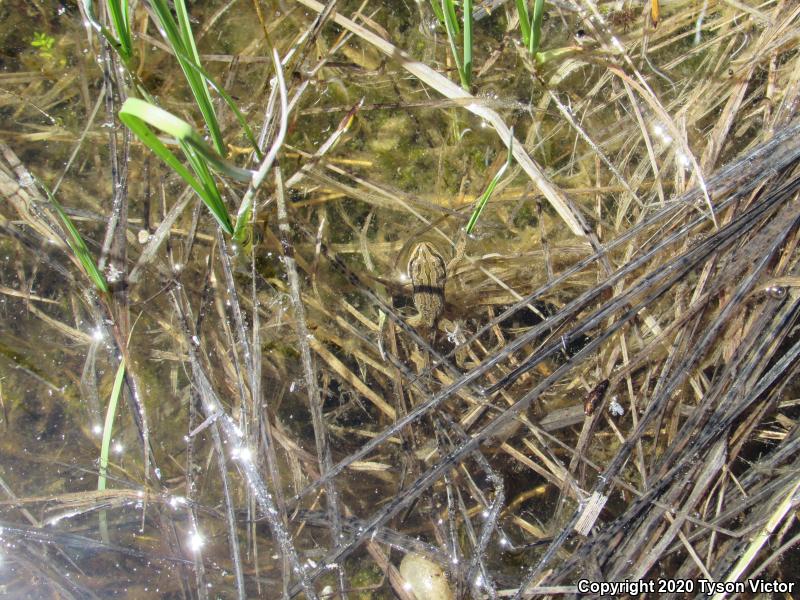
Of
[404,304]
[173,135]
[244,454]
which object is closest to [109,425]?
[244,454]

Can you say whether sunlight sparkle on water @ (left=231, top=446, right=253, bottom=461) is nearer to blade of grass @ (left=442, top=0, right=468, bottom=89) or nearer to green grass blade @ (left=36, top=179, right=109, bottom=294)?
green grass blade @ (left=36, top=179, right=109, bottom=294)

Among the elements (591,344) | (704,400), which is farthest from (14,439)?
(704,400)

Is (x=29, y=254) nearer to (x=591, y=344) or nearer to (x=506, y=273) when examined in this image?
(x=506, y=273)

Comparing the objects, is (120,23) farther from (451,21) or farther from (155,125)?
(451,21)

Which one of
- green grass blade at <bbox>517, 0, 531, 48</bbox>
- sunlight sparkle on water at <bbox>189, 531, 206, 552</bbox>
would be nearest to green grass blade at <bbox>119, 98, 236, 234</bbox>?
green grass blade at <bbox>517, 0, 531, 48</bbox>

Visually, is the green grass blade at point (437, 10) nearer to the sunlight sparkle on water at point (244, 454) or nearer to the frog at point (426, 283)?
the frog at point (426, 283)

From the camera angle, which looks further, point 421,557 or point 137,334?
point 137,334

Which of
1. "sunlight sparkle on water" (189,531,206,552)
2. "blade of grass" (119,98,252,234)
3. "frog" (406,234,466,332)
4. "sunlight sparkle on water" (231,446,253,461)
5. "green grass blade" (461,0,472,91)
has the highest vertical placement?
"green grass blade" (461,0,472,91)
